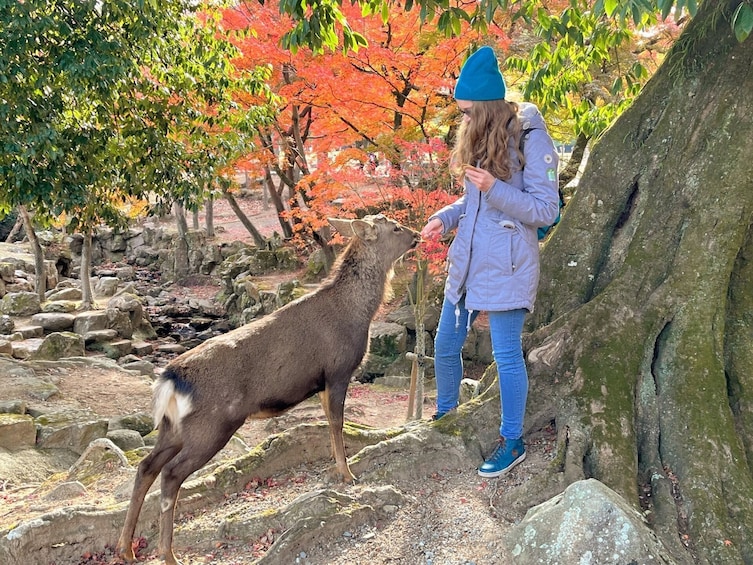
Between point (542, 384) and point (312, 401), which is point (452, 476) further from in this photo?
point (312, 401)

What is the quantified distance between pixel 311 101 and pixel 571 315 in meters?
10.9

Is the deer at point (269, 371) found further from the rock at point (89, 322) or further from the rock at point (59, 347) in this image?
the rock at point (89, 322)

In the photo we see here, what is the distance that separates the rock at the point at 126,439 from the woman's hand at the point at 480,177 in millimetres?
6136

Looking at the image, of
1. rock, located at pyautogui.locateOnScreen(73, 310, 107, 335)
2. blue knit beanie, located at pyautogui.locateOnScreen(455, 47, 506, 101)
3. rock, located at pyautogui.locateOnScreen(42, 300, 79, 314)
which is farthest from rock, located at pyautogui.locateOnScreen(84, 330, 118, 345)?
blue knit beanie, located at pyautogui.locateOnScreen(455, 47, 506, 101)

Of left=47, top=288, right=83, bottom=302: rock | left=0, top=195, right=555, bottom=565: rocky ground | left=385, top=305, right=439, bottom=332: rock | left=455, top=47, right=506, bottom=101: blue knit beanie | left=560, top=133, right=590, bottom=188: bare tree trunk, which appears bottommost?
left=47, top=288, right=83, bottom=302: rock

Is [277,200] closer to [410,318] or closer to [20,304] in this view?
[20,304]

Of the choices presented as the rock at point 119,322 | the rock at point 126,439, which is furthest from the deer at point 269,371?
the rock at point 119,322

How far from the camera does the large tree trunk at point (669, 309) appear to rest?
11.7 feet

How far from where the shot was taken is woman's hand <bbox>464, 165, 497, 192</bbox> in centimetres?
353

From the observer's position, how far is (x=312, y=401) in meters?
12.2

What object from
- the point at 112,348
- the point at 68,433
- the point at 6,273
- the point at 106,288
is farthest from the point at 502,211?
the point at 6,273

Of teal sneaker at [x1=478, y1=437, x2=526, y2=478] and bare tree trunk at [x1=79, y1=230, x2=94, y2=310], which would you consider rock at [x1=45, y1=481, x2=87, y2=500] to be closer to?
teal sneaker at [x1=478, y1=437, x2=526, y2=478]

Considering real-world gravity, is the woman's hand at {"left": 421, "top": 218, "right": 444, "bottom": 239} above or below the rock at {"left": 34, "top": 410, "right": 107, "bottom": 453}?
above

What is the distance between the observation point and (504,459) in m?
Answer: 4.01
